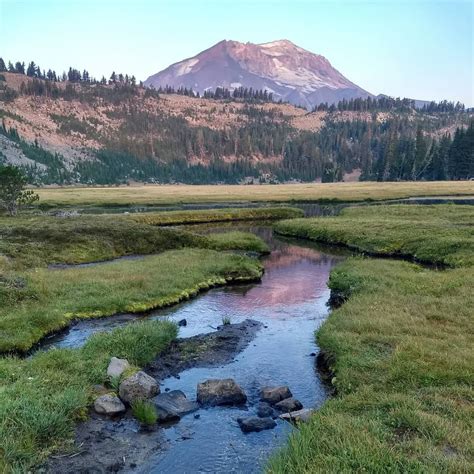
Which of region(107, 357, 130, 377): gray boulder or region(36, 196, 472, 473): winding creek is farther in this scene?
region(107, 357, 130, 377): gray boulder

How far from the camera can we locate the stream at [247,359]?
1397cm

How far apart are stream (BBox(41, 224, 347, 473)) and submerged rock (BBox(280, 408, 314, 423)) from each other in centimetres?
26

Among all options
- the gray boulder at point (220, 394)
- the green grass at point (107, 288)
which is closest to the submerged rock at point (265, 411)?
the gray boulder at point (220, 394)

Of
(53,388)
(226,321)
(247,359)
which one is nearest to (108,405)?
(53,388)

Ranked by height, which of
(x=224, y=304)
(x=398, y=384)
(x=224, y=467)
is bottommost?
(x=224, y=304)

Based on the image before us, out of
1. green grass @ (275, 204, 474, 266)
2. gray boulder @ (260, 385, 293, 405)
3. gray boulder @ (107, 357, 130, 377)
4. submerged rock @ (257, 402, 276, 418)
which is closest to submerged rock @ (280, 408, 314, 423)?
submerged rock @ (257, 402, 276, 418)

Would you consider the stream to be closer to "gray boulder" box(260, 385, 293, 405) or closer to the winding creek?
the winding creek

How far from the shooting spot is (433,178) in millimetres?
192375

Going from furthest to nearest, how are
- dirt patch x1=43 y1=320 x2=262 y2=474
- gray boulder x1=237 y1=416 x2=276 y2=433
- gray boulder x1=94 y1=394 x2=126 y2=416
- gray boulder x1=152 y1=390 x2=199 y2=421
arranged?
gray boulder x1=94 y1=394 x2=126 y2=416 < gray boulder x1=152 y1=390 x2=199 y2=421 < gray boulder x1=237 y1=416 x2=276 y2=433 < dirt patch x1=43 y1=320 x2=262 y2=474

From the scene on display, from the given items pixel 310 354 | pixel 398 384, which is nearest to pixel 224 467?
pixel 398 384

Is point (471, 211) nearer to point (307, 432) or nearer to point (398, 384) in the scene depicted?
point (398, 384)

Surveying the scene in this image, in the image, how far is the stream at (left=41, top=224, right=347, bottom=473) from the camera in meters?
14.0

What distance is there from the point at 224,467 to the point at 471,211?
69.7 metres

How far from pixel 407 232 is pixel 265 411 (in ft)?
139
